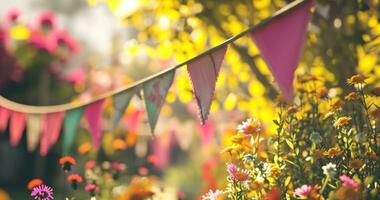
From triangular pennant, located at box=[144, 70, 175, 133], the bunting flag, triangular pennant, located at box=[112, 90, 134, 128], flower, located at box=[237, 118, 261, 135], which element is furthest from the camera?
triangular pennant, located at box=[112, 90, 134, 128]

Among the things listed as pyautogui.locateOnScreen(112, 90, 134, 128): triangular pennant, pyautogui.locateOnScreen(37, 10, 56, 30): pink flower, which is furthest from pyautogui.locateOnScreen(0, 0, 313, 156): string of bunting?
pyautogui.locateOnScreen(37, 10, 56, 30): pink flower

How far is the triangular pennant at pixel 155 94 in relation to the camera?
4328mm

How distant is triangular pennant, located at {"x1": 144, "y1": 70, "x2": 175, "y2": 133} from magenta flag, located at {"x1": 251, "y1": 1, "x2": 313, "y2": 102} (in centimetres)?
81

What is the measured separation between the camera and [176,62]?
8.52 metres

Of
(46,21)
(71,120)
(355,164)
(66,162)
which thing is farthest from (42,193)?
(46,21)

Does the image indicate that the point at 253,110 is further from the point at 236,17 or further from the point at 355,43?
the point at 355,43

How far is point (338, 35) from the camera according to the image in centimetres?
661

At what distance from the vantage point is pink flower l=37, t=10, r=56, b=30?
1342cm

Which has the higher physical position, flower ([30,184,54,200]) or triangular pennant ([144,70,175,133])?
triangular pennant ([144,70,175,133])

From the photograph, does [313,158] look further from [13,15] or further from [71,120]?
[13,15]

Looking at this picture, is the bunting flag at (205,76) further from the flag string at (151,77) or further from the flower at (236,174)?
the flower at (236,174)

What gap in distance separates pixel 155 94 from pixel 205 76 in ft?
1.93

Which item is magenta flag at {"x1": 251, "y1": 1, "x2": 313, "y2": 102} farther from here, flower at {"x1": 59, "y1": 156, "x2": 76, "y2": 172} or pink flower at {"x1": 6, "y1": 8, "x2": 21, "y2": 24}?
pink flower at {"x1": 6, "y1": 8, "x2": 21, "y2": 24}

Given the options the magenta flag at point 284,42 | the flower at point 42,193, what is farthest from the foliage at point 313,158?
the flower at point 42,193
